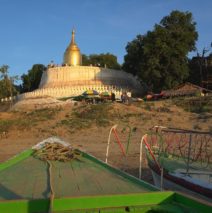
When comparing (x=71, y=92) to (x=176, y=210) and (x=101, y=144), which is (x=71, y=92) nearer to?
(x=101, y=144)

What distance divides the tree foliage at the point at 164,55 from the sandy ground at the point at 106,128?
456 inches

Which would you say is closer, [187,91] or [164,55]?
[187,91]

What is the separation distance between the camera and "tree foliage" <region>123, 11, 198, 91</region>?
3788 centimetres

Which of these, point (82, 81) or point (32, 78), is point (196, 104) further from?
point (32, 78)

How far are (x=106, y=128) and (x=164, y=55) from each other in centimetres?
1827

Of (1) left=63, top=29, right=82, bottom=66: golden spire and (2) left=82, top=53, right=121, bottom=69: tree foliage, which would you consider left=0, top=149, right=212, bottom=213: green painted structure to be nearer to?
(1) left=63, top=29, right=82, bottom=66: golden spire

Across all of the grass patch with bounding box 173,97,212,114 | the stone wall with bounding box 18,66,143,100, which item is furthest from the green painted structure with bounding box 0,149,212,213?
the stone wall with bounding box 18,66,143,100

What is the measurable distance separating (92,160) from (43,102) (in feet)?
104

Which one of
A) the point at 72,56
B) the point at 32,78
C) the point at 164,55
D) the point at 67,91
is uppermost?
the point at 72,56

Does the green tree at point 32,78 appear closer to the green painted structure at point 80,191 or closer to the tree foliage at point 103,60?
the tree foliage at point 103,60

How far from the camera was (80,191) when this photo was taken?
5145mm

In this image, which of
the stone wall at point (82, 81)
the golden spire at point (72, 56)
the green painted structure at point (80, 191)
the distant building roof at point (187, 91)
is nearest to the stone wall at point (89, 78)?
the stone wall at point (82, 81)

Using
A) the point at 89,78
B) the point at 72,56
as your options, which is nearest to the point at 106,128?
the point at 89,78

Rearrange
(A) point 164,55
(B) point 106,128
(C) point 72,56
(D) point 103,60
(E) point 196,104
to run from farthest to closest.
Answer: (D) point 103,60 → (C) point 72,56 → (A) point 164,55 → (E) point 196,104 → (B) point 106,128
